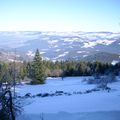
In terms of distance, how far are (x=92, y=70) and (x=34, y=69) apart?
100.0 ft

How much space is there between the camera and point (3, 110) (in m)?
9.76

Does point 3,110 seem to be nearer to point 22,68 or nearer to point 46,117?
point 46,117

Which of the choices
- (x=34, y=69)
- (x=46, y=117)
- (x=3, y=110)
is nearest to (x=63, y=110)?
(x=46, y=117)

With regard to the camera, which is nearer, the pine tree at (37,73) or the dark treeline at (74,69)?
the pine tree at (37,73)

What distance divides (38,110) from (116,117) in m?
8.51

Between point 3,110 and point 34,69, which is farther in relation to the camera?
point 34,69

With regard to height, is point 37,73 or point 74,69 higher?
point 37,73

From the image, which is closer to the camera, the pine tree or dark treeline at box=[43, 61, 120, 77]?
the pine tree

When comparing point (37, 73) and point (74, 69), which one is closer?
point (37, 73)

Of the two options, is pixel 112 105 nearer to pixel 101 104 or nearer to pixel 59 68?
pixel 101 104

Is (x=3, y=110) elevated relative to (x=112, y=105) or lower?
elevated

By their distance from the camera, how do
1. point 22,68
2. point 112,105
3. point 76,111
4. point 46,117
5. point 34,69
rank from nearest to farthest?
point 46,117
point 76,111
point 112,105
point 34,69
point 22,68

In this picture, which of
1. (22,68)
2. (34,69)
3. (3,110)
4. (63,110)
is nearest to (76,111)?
(63,110)

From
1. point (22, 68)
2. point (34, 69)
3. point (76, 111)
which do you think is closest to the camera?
point (76, 111)
